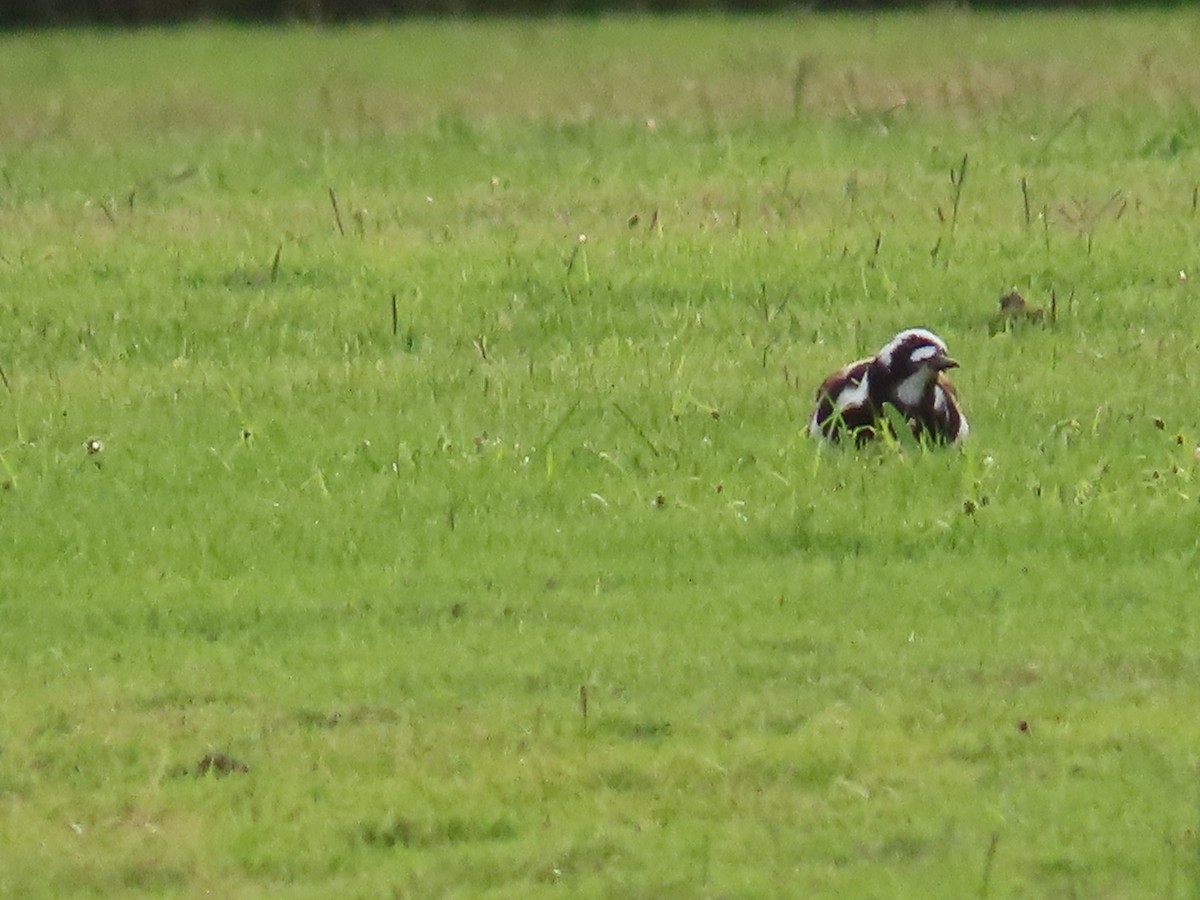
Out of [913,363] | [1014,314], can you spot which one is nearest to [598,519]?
[913,363]

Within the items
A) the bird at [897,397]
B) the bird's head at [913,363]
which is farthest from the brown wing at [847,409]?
the bird's head at [913,363]

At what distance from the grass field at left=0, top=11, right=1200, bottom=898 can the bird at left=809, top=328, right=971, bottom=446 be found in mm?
111

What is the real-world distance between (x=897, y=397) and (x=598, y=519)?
46.9 inches

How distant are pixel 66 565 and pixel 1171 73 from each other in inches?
458

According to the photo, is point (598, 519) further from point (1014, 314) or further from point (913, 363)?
point (1014, 314)

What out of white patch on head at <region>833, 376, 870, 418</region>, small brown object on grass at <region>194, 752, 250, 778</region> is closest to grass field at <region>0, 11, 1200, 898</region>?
small brown object on grass at <region>194, 752, 250, 778</region>

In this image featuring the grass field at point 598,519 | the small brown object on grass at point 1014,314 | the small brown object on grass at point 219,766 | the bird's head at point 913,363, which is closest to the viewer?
the grass field at point 598,519

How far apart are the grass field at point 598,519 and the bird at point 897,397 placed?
11 centimetres

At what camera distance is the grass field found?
5348 mm

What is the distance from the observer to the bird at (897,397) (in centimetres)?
809

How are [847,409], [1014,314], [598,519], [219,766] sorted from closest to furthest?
1. [219,766]
2. [598,519]
3. [847,409]
4. [1014,314]

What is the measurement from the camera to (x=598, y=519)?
24.9 feet

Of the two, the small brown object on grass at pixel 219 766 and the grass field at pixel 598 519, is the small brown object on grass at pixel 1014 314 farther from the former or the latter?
the small brown object on grass at pixel 219 766

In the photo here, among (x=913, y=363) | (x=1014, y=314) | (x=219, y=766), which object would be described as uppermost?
(x=913, y=363)
